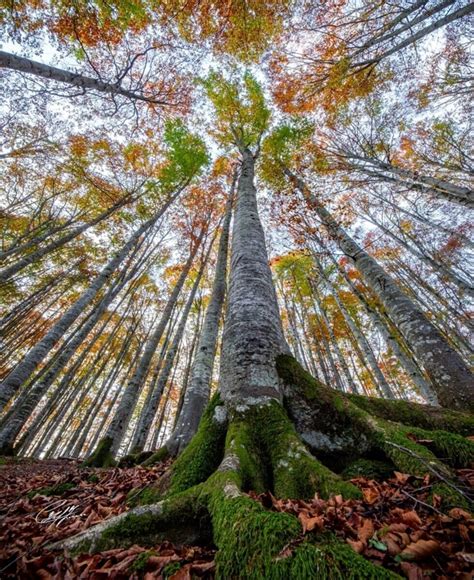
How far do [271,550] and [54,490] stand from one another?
3.45 meters

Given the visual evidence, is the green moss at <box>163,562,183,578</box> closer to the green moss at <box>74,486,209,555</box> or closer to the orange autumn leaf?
the green moss at <box>74,486,209,555</box>

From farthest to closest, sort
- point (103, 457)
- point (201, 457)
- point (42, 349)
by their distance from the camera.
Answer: point (42, 349)
point (103, 457)
point (201, 457)

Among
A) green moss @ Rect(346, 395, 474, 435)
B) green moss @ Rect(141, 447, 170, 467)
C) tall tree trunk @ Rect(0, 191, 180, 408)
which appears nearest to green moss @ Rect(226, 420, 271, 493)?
green moss @ Rect(346, 395, 474, 435)

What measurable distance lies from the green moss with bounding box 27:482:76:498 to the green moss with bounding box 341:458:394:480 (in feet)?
10.8

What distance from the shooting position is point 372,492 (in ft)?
5.08

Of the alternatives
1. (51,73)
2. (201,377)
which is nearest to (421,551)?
(201,377)

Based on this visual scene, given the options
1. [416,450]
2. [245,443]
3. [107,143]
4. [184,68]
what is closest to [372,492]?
[416,450]

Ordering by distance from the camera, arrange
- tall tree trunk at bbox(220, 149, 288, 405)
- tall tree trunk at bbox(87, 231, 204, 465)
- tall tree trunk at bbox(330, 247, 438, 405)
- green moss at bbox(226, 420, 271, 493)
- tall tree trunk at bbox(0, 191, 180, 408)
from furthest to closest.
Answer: tall tree trunk at bbox(330, 247, 438, 405)
tall tree trunk at bbox(87, 231, 204, 465)
tall tree trunk at bbox(0, 191, 180, 408)
tall tree trunk at bbox(220, 149, 288, 405)
green moss at bbox(226, 420, 271, 493)

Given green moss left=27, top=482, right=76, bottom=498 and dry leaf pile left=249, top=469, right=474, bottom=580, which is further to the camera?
green moss left=27, top=482, right=76, bottom=498

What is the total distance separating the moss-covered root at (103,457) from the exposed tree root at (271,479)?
16.4 feet

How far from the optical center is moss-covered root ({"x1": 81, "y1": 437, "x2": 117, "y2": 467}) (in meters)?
5.91

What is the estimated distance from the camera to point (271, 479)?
195 centimetres

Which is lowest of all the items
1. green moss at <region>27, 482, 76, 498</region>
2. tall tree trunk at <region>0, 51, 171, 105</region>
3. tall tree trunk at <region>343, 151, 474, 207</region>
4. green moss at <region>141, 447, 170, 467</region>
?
green moss at <region>27, 482, 76, 498</region>

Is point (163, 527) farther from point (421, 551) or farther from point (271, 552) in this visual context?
point (421, 551)
